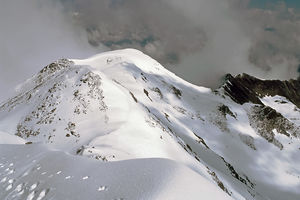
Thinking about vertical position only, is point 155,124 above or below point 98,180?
above

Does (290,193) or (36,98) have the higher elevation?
(36,98)

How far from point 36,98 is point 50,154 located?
3487 cm

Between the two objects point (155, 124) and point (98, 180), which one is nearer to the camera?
point (98, 180)

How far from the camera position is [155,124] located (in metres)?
32.3

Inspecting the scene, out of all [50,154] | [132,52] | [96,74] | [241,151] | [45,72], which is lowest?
[50,154]

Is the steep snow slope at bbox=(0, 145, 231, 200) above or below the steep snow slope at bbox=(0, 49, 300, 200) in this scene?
below

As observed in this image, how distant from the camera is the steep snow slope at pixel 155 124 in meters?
27.4

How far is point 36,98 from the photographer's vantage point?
4303 cm

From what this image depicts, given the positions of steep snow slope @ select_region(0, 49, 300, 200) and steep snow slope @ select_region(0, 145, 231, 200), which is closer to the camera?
steep snow slope @ select_region(0, 145, 231, 200)

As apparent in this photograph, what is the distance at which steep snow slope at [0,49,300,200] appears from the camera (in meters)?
27.4

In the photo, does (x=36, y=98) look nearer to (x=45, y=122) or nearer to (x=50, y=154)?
(x=45, y=122)

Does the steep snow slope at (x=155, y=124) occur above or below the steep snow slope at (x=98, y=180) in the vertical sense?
above

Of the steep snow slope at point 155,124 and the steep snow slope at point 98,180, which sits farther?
the steep snow slope at point 155,124

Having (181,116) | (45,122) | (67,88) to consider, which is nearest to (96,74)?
(67,88)
